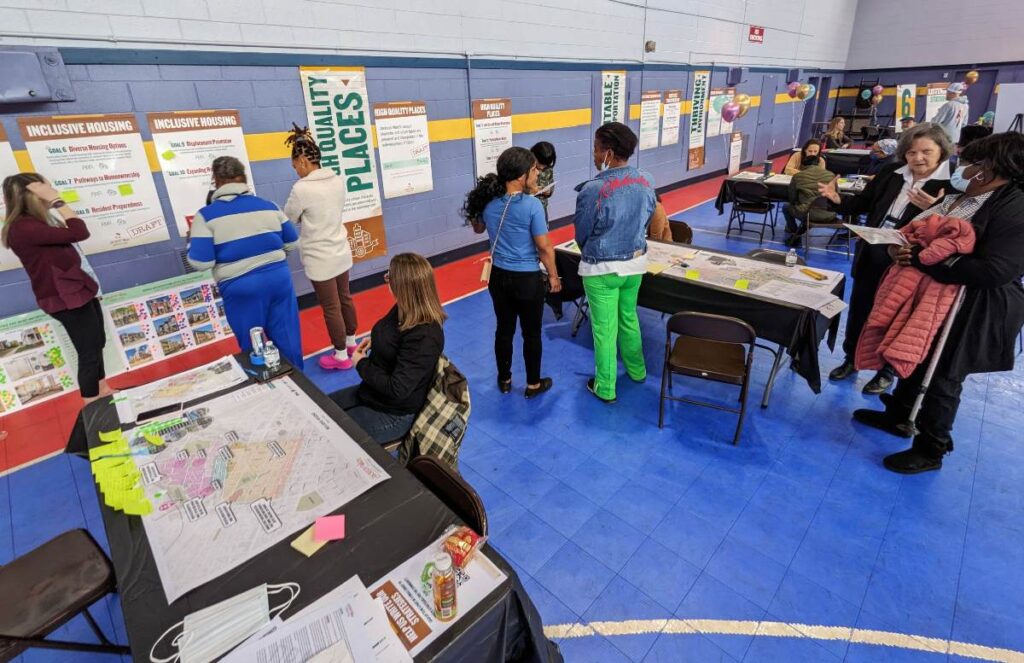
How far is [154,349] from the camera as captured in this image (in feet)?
12.5

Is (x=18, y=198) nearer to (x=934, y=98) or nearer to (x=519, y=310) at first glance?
(x=519, y=310)

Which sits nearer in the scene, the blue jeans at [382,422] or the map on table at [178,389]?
the map on table at [178,389]

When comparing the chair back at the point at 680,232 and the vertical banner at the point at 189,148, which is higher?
the vertical banner at the point at 189,148

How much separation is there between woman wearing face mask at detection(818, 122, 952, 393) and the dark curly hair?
217 centimetres

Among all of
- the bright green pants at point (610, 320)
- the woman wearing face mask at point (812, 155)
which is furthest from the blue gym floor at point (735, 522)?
the woman wearing face mask at point (812, 155)

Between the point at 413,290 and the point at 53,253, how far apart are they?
2.38 meters

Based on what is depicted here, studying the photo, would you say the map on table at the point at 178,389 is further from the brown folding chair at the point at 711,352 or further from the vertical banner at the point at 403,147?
the vertical banner at the point at 403,147

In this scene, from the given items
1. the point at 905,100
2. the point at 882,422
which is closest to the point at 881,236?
the point at 882,422

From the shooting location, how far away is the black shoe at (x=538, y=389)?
3.45 metres

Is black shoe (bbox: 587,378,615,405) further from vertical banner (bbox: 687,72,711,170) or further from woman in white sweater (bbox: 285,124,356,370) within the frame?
vertical banner (bbox: 687,72,711,170)

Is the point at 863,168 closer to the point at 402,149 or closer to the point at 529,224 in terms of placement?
the point at 402,149

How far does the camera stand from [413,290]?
76.8 inches

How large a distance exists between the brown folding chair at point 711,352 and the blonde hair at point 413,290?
4.90 feet

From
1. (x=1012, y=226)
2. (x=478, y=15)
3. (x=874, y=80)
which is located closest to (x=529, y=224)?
(x=1012, y=226)
